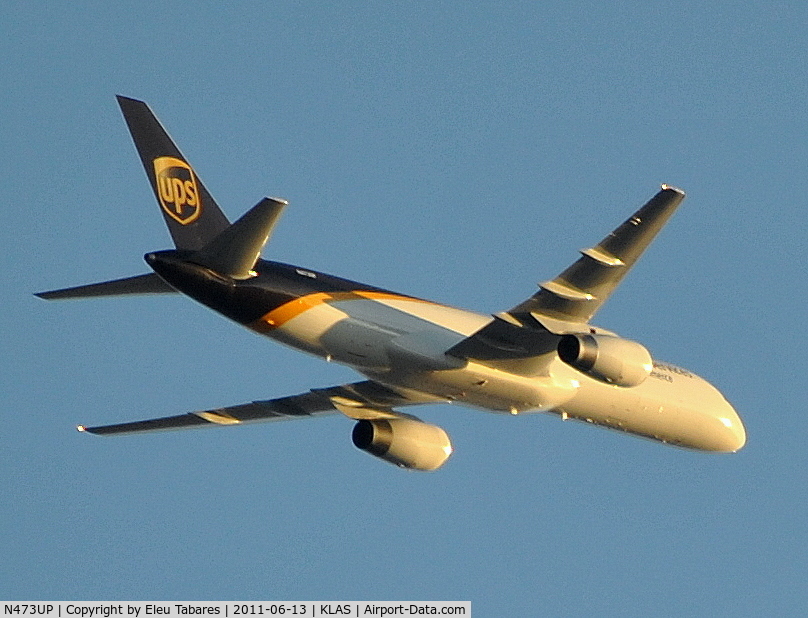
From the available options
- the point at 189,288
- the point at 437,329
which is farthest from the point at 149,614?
the point at 437,329

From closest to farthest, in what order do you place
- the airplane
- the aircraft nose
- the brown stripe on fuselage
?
the airplane, the brown stripe on fuselage, the aircraft nose

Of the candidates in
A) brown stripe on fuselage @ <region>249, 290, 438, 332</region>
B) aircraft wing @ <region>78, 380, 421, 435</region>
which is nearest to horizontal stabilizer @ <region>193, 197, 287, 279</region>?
brown stripe on fuselage @ <region>249, 290, 438, 332</region>

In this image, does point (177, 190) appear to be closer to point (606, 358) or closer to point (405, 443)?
point (405, 443)

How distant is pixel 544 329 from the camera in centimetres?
3756

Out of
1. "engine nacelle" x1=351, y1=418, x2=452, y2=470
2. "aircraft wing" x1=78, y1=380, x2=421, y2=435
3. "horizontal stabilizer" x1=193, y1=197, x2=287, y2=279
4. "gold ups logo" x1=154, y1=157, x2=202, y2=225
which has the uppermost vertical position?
"gold ups logo" x1=154, y1=157, x2=202, y2=225

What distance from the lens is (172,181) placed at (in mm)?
38062

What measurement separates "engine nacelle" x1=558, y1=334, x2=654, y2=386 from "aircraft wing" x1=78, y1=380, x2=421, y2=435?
249 inches

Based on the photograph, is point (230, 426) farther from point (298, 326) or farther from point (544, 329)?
point (544, 329)

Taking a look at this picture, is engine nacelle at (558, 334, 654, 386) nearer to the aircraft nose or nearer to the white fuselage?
the white fuselage

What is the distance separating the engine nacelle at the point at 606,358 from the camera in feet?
122

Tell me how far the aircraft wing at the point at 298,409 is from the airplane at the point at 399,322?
2.4 inches

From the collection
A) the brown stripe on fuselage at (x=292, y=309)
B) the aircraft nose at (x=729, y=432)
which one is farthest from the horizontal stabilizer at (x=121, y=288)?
the aircraft nose at (x=729, y=432)

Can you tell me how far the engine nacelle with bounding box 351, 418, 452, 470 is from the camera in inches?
1678

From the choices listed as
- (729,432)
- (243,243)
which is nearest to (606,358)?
(243,243)
